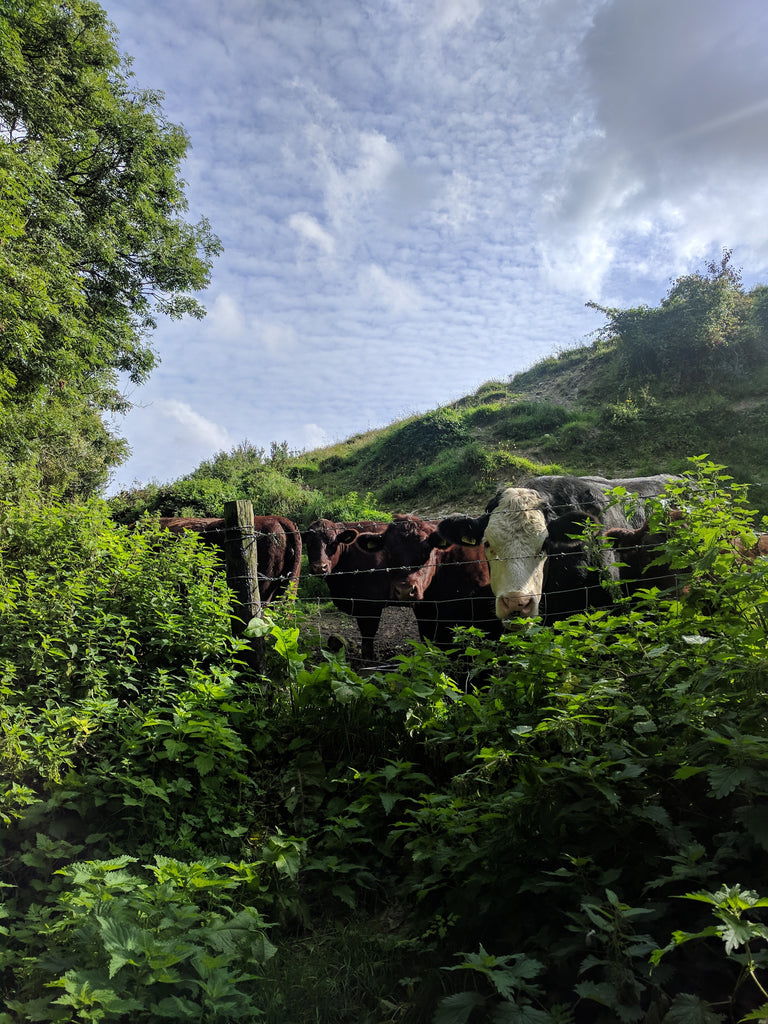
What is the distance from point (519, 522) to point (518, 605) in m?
0.86

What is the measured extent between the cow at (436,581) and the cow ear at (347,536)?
712 millimetres

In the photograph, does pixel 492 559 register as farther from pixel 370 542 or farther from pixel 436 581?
pixel 370 542

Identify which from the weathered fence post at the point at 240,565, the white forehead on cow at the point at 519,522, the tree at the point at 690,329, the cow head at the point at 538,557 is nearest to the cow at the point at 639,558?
the cow head at the point at 538,557

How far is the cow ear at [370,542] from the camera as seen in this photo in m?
8.02

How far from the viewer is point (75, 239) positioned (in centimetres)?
1522

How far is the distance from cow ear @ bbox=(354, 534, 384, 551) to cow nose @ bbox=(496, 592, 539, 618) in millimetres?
2831

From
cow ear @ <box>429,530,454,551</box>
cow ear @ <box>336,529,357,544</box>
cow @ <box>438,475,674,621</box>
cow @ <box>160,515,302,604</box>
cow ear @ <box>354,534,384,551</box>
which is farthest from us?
cow @ <box>160,515,302,604</box>

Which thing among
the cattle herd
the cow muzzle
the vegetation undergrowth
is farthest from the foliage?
the vegetation undergrowth

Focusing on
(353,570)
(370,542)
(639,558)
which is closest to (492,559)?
(639,558)

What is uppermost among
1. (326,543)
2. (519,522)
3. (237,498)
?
(237,498)

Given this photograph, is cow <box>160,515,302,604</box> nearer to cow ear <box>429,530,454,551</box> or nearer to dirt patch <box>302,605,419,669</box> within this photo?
dirt patch <box>302,605,419,669</box>

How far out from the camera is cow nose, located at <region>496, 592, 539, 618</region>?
17.4 feet

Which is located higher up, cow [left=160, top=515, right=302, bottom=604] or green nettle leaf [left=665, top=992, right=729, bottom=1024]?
cow [left=160, top=515, right=302, bottom=604]

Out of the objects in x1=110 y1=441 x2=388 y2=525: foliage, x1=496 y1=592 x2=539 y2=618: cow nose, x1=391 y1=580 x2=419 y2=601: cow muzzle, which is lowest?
x1=496 y1=592 x2=539 y2=618: cow nose
